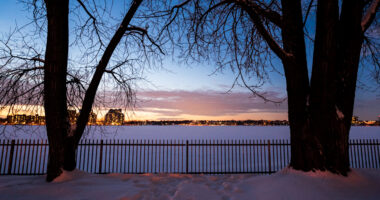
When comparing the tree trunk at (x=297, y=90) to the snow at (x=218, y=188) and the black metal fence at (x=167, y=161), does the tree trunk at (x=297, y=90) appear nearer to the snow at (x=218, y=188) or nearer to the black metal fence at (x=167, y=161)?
the snow at (x=218, y=188)

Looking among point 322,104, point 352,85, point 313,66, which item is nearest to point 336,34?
point 313,66

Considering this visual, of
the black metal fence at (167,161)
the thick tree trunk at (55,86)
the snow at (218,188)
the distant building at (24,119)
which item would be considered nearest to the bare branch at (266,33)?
the snow at (218,188)

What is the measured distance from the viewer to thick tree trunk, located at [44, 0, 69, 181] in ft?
17.9

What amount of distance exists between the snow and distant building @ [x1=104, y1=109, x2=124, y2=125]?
1746mm

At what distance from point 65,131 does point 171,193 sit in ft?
11.6

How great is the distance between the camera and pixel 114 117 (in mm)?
6527

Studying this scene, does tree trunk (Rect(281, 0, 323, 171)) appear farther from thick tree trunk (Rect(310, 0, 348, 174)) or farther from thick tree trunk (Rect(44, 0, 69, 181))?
thick tree trunk (Rect(44, 0, 69, 181))

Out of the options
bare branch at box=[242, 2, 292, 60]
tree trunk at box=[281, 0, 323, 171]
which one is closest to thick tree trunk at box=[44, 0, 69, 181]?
bare branch at box=[242, 2, 292, 60]

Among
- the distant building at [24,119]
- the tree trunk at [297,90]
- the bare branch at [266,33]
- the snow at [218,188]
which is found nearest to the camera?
the snow at [218,188]

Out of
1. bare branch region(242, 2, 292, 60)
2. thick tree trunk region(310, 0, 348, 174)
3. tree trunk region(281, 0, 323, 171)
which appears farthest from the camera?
bare branch region(242, 2, 292, 60)

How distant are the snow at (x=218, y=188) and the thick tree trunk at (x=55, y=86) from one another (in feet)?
2.10

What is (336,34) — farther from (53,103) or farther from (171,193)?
(53,103)

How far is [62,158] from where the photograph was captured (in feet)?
18.5

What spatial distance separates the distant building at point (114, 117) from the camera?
6.38 meters
